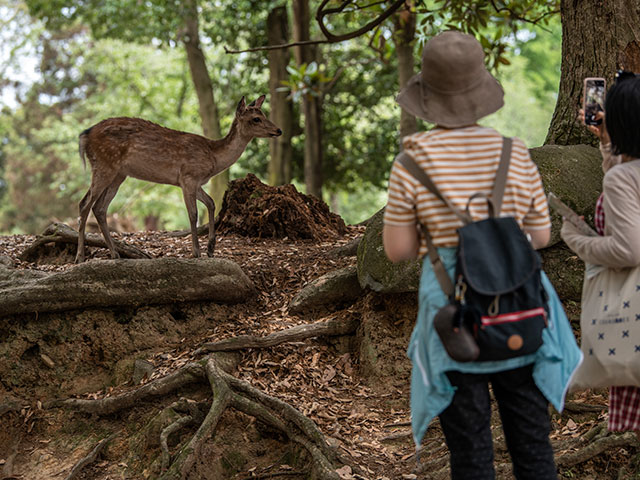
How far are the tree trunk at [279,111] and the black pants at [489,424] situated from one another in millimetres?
11852

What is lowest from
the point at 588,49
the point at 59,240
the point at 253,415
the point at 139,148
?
the point at 253,415

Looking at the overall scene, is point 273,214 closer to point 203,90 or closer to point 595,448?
point 595,448

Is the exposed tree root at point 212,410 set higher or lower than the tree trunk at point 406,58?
lower

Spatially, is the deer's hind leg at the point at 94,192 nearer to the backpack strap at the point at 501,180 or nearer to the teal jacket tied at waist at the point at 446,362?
the teal jacket tied at waist at the point at 446,362

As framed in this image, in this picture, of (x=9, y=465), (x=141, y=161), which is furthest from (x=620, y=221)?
(x=141, y=161)

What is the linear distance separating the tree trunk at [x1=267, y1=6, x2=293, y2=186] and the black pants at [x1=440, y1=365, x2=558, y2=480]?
11.9m

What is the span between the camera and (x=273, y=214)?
26.8ft

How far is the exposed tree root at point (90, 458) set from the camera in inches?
195

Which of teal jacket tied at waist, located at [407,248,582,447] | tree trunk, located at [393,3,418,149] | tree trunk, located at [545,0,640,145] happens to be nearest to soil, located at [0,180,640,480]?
tree trunk, located at [545,0,640,145]

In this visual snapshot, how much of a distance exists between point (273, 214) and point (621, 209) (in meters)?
5.50

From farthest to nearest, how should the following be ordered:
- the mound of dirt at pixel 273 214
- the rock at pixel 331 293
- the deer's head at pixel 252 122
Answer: the mound of dirt at pixel 273 214
the deer's head at pixel 252 122
the rock at pixel 331 293

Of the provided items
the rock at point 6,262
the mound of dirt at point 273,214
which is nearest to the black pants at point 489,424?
the rock at point 6,262

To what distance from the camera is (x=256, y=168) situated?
17.6m

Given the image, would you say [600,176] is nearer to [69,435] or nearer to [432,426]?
[432,426]
